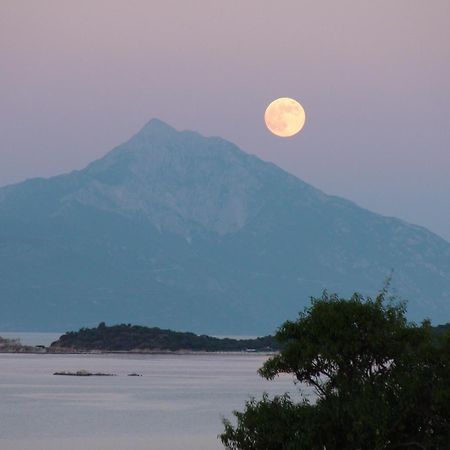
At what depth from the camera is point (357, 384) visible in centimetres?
4647

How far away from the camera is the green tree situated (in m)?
44.5

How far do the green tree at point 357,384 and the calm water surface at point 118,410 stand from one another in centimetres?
4384

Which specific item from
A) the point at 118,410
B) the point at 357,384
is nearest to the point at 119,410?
the point at 118,410

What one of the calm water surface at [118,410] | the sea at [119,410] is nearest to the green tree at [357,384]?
the sea at [119,410]

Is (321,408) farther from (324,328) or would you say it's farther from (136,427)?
(136,427)

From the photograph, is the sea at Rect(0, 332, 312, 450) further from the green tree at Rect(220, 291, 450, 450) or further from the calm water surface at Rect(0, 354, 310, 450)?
the green tree at Rect(220, 291, 450, 450)

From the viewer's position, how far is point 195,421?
116 metres

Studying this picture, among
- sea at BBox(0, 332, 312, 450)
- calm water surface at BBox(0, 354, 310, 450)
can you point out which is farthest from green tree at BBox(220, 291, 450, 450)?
calm water surface at BBox(0, 354, 310, 450)

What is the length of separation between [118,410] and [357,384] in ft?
278

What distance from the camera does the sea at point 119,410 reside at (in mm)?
97375

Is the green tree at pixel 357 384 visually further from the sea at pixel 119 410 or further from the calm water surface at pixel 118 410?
the calm water surface at pixel 118 410

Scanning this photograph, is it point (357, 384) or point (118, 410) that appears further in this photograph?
point (118, 410)

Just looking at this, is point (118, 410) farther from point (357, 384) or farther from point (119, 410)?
point (357, 384)

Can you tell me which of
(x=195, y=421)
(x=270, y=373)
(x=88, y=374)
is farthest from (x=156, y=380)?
(x=270, y=373)
